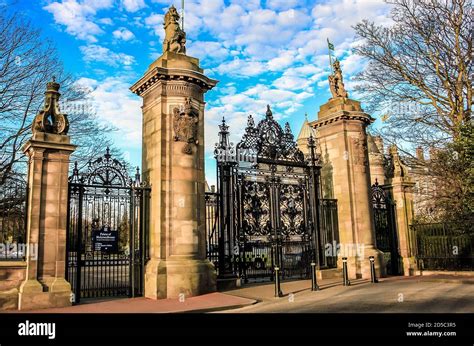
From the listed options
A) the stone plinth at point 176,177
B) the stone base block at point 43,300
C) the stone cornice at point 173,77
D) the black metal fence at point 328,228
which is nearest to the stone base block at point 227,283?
the stone plinth at point 176,177

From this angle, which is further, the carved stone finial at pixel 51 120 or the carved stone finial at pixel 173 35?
the carved stone finial at pixel 173 35

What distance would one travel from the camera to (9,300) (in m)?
10.2

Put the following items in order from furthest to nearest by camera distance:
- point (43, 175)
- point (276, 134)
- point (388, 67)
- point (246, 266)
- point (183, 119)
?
point (388, 67) → point (276, 134) → point (246, 266) → point (183, 119) → point (43, 175)

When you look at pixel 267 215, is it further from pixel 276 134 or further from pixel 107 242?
pixel 107 242

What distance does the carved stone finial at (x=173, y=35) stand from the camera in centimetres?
1377

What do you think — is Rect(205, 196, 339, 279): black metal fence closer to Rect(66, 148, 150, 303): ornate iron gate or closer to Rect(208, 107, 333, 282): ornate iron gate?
Rect(208, 107, 333, 282): ornate iron gate

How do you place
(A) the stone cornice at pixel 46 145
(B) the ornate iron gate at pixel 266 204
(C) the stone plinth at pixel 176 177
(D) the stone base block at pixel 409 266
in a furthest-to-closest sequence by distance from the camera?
(D) the stone base block at pixel 409 266
(B) the ornate iron gate at pixel 266 204
(C) the stone plinth at pixel 176 177
(A) the stone cornice at pixel 46 145

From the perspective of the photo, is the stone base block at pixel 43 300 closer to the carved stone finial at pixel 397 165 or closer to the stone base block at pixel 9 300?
the stone base block at pixel 9 300

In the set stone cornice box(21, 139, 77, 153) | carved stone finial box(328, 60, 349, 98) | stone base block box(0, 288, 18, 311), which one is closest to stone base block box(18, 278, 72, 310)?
stone base block box(0, 288, 18, 311)

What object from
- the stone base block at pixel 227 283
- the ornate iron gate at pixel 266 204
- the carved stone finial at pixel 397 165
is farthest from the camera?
the carved stone finial at pixel 397 165

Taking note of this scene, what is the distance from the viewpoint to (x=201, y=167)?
13305mm

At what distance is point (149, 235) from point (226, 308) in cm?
383

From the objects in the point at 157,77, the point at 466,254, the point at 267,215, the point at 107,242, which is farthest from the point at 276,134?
the point at 466,254

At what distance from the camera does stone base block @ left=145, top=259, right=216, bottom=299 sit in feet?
38.7
